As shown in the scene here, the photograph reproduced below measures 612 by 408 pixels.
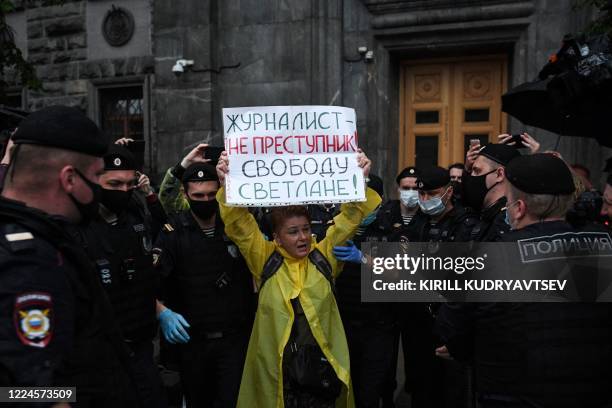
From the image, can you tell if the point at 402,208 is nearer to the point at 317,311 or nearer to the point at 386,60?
the point at 317,311

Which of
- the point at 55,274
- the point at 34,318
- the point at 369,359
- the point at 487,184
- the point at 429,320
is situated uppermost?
the point at 487,184

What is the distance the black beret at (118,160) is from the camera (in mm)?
3391

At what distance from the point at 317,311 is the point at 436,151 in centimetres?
636

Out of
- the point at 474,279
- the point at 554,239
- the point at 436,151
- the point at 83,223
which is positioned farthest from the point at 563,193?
the point at 436,151

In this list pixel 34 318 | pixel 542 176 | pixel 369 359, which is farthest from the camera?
pixel 369 359

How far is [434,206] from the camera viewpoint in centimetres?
434

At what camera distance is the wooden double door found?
8594 millimetres

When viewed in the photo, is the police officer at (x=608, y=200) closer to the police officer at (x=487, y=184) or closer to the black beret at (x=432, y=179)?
the police officer at (x=487, y=184)

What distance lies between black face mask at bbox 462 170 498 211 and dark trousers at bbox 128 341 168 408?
7.82 feet

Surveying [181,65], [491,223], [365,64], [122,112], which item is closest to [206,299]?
[491,223]

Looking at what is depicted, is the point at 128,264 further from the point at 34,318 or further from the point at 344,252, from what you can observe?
the point at 34,318

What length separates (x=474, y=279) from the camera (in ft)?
7.97

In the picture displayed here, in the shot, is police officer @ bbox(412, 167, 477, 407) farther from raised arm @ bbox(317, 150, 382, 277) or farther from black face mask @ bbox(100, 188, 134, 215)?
black face mask @ bbox(100, 188, 134, 215)

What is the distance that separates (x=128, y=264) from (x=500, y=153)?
8.37ft
